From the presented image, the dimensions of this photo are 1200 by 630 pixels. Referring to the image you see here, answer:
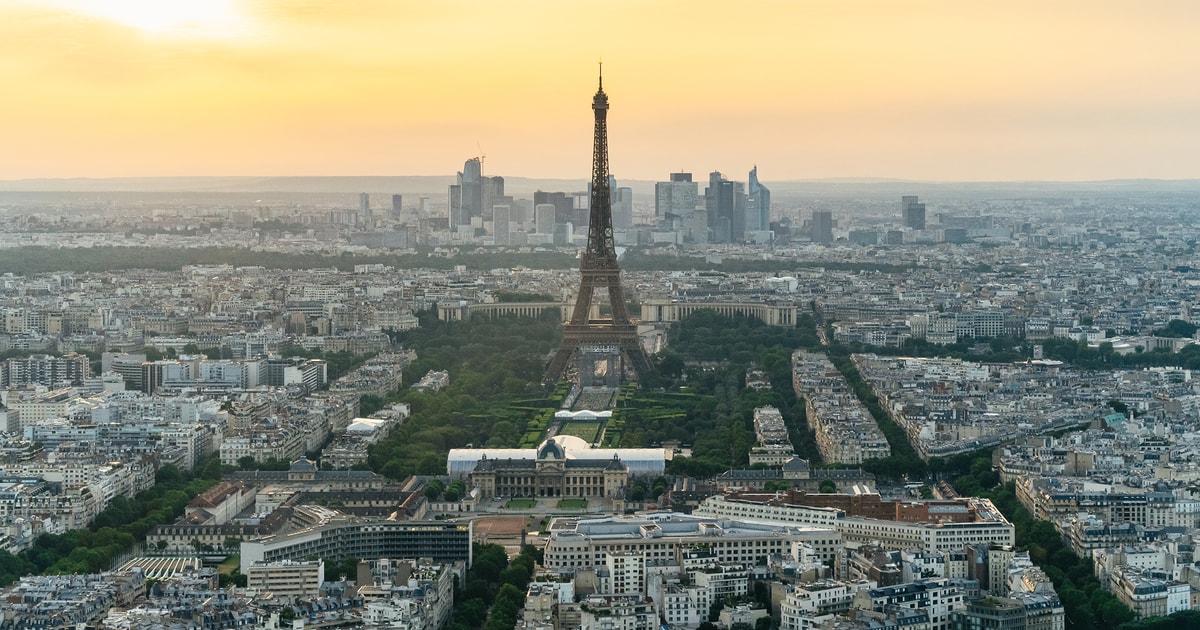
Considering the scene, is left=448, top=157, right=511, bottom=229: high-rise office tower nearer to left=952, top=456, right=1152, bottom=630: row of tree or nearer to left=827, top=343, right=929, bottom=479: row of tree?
left=827, top=343, right=929, bottom=479: row of tree

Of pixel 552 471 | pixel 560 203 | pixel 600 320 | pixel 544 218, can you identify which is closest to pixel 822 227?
pixel 560 203

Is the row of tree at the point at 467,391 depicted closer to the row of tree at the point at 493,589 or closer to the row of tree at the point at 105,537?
the row of tree at the point at 105,537

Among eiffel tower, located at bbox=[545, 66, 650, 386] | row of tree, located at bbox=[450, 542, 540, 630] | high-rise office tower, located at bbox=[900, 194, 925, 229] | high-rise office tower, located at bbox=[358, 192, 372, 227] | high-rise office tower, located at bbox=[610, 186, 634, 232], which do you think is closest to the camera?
row of tree, located at bbox=[450, 542, 540, 630]

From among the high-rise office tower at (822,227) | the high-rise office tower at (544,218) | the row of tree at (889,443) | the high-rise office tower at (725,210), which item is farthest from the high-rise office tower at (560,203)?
the row of tree at (889,443)

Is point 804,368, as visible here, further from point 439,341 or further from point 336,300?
point 336,300

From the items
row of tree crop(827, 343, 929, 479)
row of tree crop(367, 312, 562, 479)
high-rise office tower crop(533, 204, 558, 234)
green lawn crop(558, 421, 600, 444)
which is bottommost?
green lawn crop(558, 421, 600, 444)

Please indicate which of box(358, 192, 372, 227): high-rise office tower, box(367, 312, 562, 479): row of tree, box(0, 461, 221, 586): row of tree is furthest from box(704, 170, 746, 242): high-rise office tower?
box(0, 461, 221, 586): row of tree

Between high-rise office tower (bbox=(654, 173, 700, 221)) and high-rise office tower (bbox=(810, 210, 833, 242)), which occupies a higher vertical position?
high-rise office tower (bbox=(654, 173, 700, 221))
